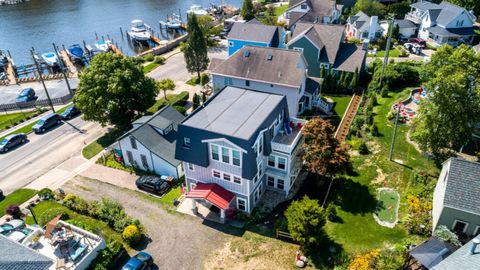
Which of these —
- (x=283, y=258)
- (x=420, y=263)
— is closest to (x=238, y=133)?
(x=283, y=258)

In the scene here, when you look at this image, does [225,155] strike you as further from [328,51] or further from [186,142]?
[328,51]

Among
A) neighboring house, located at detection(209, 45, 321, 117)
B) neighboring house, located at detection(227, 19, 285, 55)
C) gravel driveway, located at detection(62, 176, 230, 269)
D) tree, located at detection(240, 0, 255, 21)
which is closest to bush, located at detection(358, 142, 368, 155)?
neighboring house, located at detection(209, 45, 321, 117)

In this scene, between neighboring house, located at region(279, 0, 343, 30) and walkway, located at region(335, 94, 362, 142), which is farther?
neighboring house, located at region(279, 0, 343, 30)

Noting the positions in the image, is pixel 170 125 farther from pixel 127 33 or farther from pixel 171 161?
pixel 127 33

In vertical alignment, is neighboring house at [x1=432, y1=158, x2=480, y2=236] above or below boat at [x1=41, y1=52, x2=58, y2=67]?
above

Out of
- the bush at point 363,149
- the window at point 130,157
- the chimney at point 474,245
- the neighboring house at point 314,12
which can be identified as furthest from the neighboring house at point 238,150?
the neighboring house at point 314,12

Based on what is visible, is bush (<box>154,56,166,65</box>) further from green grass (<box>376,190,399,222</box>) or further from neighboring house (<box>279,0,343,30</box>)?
green grass (<box>376,190,399,222</box>)

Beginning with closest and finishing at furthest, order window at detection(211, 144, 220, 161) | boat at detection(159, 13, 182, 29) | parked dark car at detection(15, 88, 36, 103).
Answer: window at detection(211, 144, 220, 161), parked dark car at detection(15, 88, 36, 103), boat at detection(159, 13, 182, 29)

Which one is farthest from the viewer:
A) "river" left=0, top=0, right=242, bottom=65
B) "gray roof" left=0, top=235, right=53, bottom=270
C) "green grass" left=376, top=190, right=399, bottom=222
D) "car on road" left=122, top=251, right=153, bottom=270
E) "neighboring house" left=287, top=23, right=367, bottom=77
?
"river" left=0, top=0, right=242, bottom=65
